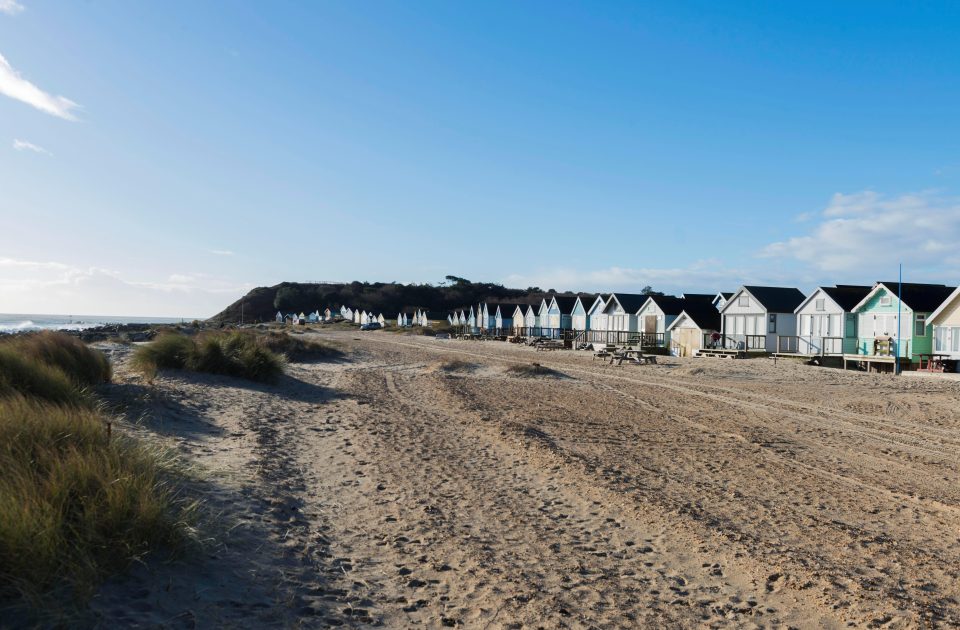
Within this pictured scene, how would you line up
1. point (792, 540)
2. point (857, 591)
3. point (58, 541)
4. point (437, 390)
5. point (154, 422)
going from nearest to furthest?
point (58, 541)
point (857, 591)
point (792, 540)
point (154, 422)
point (437, 390)

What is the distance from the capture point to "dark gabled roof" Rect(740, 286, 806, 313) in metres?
38.8

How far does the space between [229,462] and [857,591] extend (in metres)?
6.96

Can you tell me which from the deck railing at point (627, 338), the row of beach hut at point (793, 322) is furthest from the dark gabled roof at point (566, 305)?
the deck railing at point (627, 338)

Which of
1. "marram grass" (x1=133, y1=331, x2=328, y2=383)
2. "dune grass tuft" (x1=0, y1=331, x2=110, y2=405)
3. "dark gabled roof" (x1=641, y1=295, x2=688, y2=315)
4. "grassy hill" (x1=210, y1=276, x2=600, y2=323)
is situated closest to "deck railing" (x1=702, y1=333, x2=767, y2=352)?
"dark gabled roof" (x1=641, y1=295, x2=688, y2=315)

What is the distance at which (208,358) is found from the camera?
56.2 feet

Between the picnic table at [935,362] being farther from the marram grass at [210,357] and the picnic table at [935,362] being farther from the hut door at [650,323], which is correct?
the marram grass at [210,357]

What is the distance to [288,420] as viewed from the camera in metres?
12.6

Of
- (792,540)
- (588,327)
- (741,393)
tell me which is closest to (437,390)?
(741,393)

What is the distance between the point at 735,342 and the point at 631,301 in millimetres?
11158

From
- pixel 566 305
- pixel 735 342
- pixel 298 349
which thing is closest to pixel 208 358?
pixel 298 349

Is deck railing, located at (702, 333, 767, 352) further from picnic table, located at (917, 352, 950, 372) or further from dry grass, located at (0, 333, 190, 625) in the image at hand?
dry grass, located at (0, 333, 190, 625)

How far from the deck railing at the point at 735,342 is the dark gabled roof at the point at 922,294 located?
7745mm

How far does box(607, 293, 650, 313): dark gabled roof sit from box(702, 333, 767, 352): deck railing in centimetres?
848

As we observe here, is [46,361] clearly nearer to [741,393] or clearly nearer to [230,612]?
[230,612]
